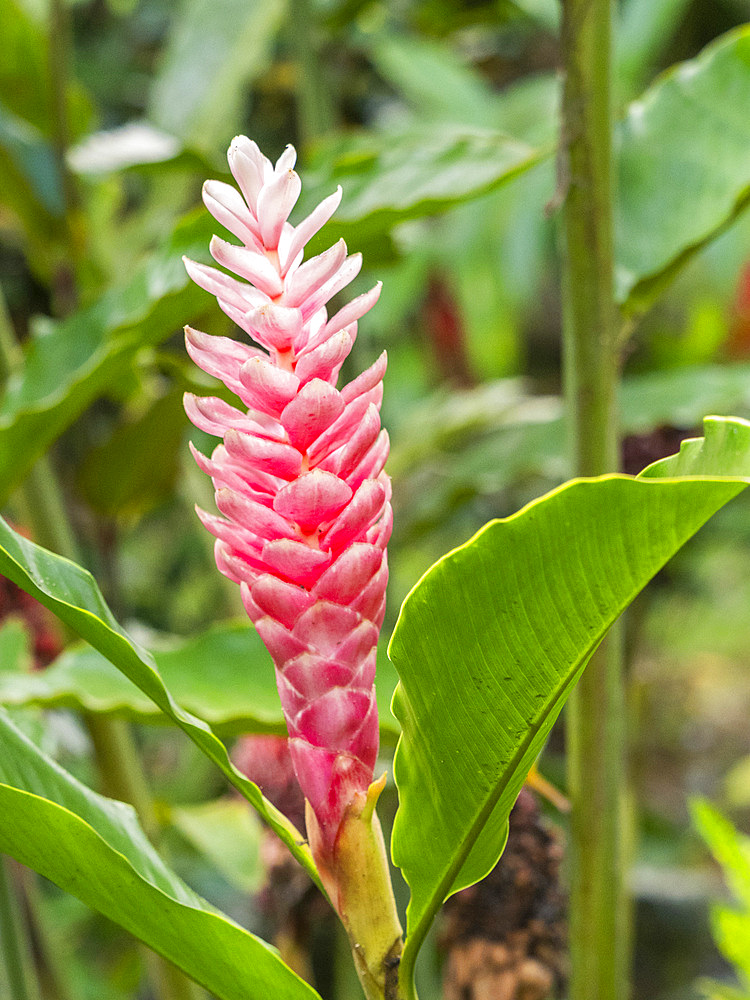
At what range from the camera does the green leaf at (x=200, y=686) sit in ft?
1.44

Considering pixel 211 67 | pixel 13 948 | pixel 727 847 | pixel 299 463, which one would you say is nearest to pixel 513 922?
pixel 727 847

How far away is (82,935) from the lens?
1344 mm

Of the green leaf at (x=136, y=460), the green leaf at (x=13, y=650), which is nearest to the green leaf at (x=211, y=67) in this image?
the green leaf at (x=136, y=460)

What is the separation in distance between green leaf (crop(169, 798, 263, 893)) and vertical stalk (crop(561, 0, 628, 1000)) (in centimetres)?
32

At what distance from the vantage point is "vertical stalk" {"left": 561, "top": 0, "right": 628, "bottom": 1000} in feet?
1.45

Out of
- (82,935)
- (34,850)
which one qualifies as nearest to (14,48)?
(34,850)

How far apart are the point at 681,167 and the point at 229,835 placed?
58cm

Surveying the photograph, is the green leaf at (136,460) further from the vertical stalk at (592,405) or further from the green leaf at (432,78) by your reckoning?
the green leaf at (432,78)

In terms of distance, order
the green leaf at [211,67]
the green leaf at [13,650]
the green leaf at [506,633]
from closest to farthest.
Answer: the green leaf at [506,633], the green leaf at [13,650], the green leaf at [211,67]

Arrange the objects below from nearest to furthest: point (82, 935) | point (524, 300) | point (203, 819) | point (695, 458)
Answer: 1. point (695, 458)
2. point (203, 819)
3. point (524, 300)
4. point (82, 935)

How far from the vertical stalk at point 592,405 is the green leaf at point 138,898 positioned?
229 millimetres

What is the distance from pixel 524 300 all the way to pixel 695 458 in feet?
3.23

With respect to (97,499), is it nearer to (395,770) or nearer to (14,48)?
(14,48)

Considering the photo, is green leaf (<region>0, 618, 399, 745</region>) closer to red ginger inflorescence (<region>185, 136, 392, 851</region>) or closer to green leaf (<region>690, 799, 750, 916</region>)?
red ginger inflorescence (<region>185, 136, 392, 851</region>)
